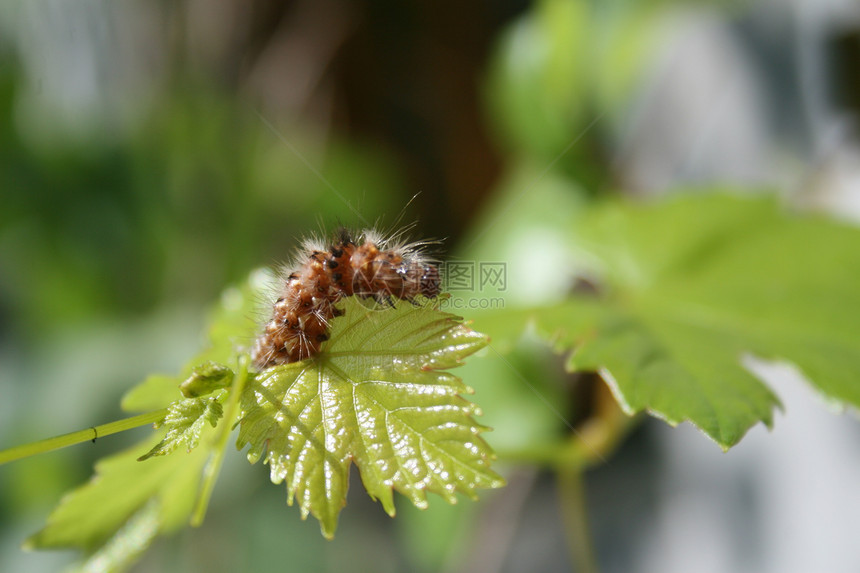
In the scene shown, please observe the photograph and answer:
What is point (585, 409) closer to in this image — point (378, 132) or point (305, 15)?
point (378, 132)

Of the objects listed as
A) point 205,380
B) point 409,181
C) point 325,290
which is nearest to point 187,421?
point 205,380

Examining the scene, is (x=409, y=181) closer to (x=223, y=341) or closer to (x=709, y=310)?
(x=709, y=310)

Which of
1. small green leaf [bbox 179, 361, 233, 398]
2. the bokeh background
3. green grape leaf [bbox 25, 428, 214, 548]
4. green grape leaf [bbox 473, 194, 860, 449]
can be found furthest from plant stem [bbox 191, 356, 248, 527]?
the bokeh background

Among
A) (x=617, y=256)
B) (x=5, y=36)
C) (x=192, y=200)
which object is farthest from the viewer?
(x=192, y=200)

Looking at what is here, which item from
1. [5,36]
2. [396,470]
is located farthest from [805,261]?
[5,36]

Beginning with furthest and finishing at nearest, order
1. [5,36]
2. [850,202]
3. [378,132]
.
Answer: [378,132] → [5,36] → [850,202]

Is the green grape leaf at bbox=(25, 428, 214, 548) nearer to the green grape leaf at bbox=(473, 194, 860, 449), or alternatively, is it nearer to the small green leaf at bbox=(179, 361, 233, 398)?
the small green leaf at bbox=(179, 361, 233, 398)
